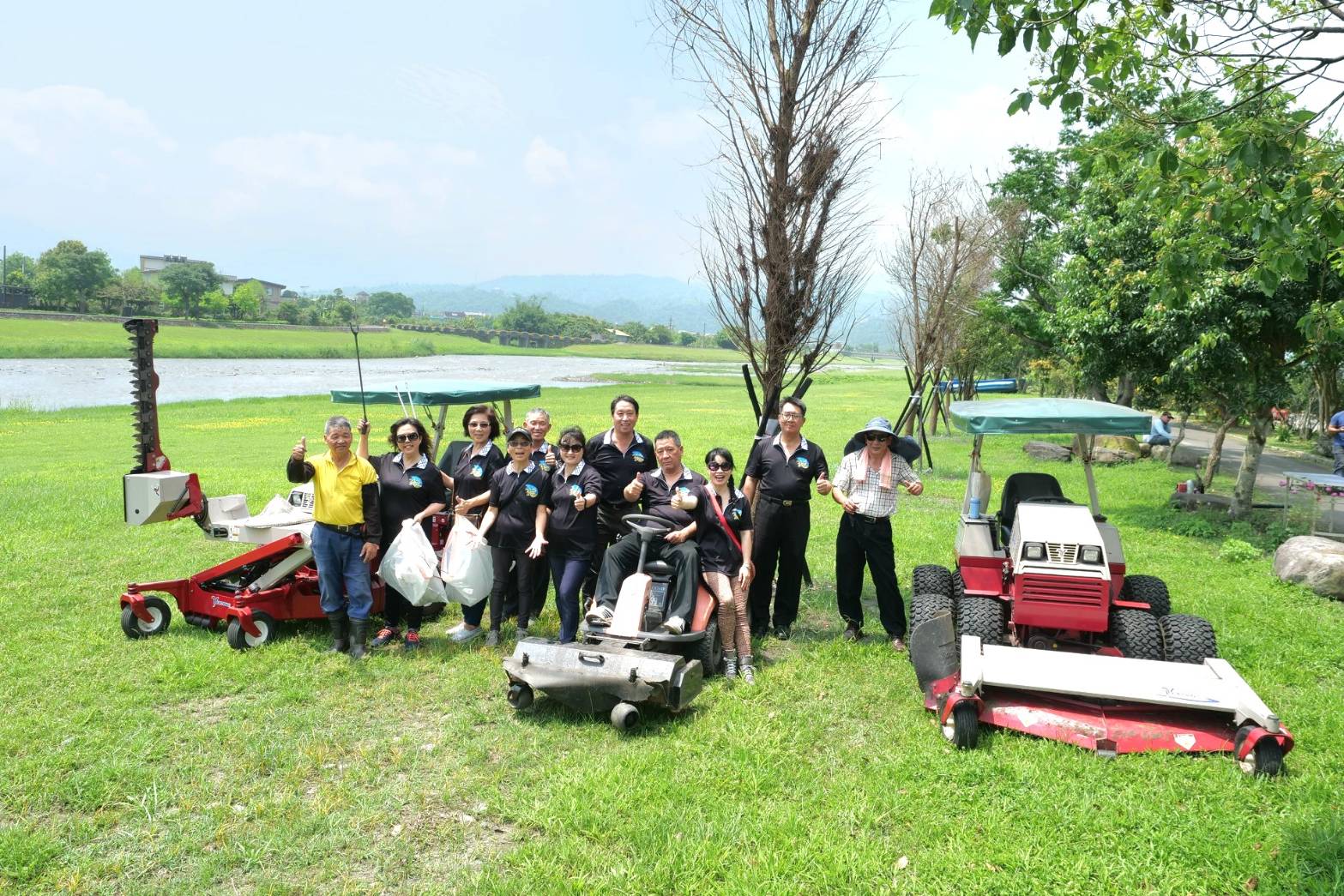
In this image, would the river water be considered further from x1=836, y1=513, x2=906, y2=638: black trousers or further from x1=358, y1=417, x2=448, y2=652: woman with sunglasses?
x1=836, y1=513, x2=906, y2=638: black trousers

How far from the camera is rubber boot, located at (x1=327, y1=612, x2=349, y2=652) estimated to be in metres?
6.83

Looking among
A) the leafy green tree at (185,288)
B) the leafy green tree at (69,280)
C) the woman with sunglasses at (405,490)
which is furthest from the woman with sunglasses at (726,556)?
the leafy green tree at (185,288)

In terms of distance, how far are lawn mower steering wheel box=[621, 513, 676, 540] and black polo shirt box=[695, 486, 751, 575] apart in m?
0.23

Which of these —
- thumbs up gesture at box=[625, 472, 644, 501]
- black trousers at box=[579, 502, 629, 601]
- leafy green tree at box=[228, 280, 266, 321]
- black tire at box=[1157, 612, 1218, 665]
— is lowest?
black tire at box=[1157, 612, 1218, 665]

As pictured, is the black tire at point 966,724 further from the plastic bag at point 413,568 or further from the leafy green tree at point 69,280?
the leafy green tree at point 69,280

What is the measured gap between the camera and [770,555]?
23.7 ft

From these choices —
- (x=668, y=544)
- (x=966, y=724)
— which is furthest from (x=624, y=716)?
(x=966, y=724)

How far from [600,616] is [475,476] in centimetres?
200

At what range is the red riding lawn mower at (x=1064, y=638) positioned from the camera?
16.5 ft

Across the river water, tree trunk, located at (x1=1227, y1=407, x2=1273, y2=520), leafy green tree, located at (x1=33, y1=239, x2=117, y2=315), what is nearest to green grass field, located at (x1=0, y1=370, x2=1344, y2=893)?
tree trunk, located at (x1=1227, y1=407, x2=1273, y2=520)

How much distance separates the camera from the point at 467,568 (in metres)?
6.96

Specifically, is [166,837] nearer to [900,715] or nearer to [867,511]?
[900,715]

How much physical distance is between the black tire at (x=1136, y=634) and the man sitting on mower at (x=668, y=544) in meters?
2.99

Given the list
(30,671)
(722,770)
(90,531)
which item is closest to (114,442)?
(90,531)
